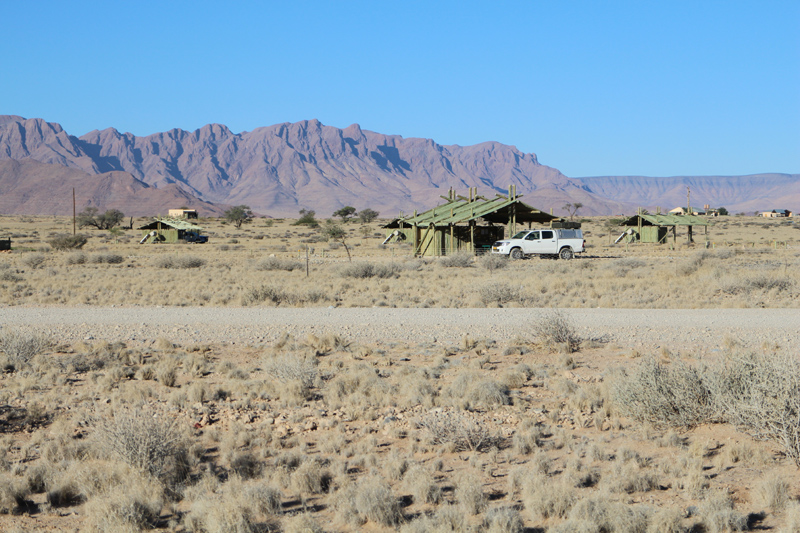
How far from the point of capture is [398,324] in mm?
13734

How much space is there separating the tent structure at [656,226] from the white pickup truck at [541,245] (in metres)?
17.3

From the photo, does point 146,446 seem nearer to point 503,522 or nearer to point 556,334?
point 503,522

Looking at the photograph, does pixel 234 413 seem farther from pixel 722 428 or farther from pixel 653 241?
pixel 653 241

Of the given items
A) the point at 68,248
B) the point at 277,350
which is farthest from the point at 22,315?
the point at 68,248

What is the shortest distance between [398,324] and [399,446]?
6955 millimetres

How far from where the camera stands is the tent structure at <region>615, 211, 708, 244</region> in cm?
4919

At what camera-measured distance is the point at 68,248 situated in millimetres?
44531

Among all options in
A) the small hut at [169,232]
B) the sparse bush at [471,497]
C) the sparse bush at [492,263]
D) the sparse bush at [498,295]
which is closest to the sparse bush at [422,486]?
the sparse bush at [471,497]

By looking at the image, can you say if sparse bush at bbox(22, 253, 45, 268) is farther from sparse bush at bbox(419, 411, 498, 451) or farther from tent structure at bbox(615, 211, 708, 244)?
tent structure at bbox(615, 211, 708, 244)

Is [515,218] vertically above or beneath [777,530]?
above

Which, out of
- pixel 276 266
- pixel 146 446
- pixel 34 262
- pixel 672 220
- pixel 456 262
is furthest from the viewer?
pixel 672 220

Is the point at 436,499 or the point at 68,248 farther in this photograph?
the point at 68,248

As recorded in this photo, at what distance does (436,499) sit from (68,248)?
45.1m

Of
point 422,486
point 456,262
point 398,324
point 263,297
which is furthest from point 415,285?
point 422,486
